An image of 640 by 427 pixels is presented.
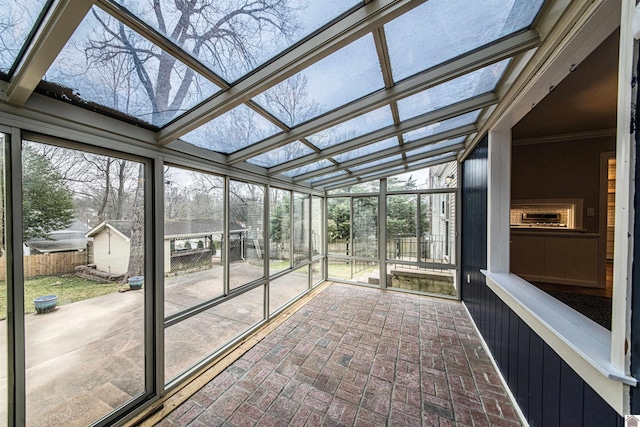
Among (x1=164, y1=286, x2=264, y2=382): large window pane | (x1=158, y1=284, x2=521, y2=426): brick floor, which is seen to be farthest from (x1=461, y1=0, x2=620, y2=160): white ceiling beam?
(x1=164, y1=286, x2=264, y2=382): large window pane

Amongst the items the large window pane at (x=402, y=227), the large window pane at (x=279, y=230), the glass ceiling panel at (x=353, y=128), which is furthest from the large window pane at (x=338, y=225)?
the glass ceiling panel at (x=353, y=128)

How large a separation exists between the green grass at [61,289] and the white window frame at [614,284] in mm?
3096

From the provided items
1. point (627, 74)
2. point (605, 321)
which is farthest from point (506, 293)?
point (627, 74)

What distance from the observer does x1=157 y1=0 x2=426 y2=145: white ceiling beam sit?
1129 millimetres

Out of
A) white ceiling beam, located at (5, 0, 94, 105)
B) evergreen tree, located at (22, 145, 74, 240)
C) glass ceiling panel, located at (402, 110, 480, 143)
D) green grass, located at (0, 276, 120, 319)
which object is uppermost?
glass ceiling panel, located at (402, 110, 480, 143)

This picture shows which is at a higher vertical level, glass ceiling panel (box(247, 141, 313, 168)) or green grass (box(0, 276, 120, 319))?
glass ceiling panel (box(247, 141, 313, 168))

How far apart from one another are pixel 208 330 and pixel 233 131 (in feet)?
7.57

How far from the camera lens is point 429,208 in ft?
15.1

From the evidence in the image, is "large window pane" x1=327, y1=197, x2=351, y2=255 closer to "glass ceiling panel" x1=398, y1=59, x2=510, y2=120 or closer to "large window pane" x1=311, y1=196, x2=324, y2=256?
"large window pane" x1=311, y1=196, x2=324, y2=256

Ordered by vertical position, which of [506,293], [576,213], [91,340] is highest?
[576,213]

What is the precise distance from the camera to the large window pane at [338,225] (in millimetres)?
5391

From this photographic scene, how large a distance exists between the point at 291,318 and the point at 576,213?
522 centimetres

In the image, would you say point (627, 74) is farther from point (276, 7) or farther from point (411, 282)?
point (411, 282)

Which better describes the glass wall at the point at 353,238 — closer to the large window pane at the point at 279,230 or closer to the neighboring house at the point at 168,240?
the large window pane at the point at 279,230
